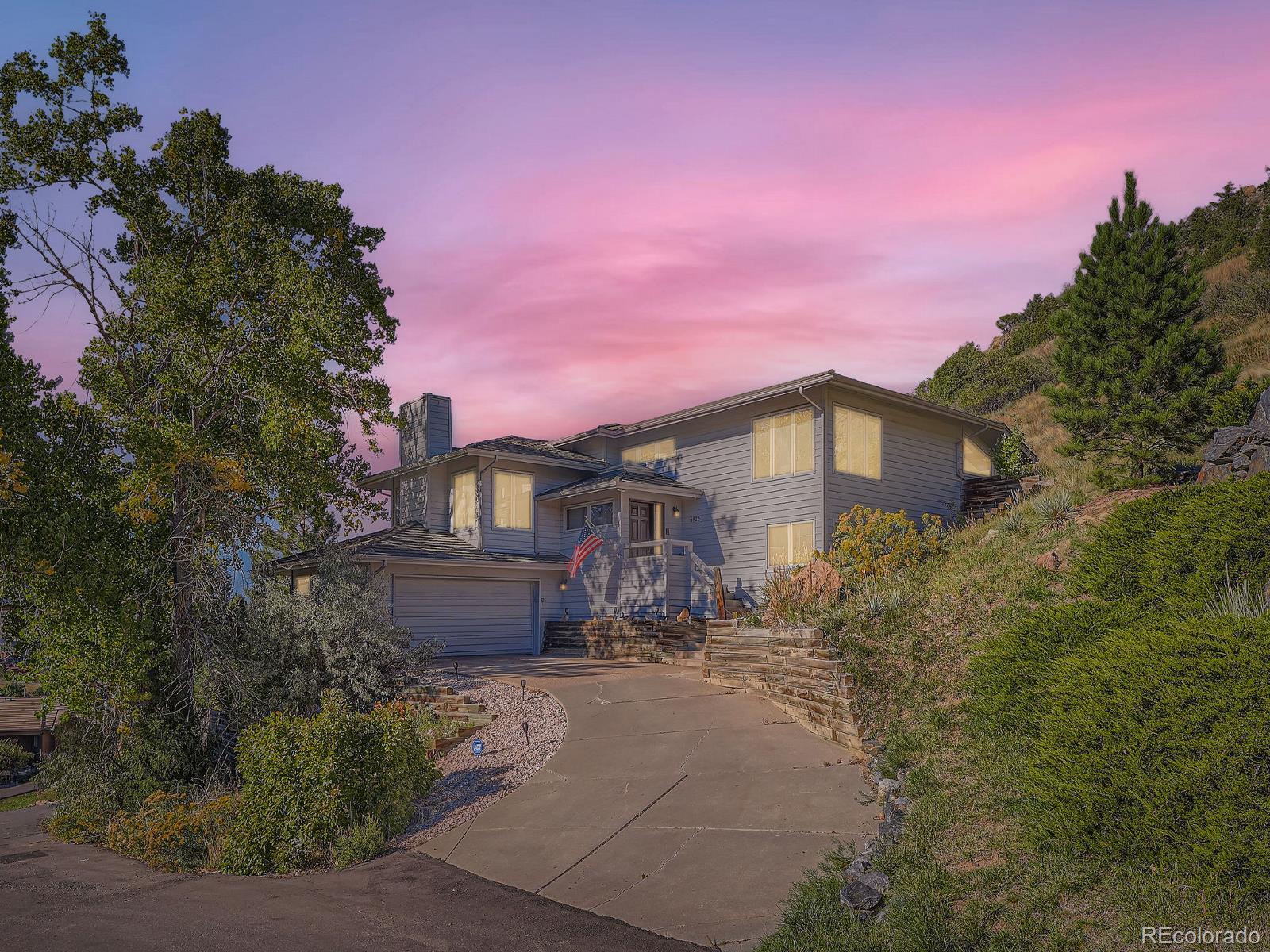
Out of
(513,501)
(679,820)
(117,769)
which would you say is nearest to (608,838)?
(679,820)

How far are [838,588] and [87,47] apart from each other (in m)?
16.3

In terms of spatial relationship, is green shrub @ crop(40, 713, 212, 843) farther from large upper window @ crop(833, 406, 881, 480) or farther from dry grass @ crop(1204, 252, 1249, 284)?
dry grass @ crop(1204, 252, 1249, 284)

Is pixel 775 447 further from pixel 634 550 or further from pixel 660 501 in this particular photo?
pixel 634 550

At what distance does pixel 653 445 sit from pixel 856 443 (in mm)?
6957

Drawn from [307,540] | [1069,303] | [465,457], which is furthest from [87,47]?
[1069,303]

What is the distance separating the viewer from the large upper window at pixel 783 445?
71.2 feet

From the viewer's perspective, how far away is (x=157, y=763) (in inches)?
520

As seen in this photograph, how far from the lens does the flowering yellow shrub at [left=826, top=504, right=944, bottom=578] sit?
18688mm

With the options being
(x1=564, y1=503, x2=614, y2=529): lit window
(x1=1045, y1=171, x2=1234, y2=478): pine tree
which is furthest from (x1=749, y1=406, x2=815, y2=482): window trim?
(x1=1045, y1=171, x2=1234, y2=478): pine tree

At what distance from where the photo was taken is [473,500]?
86.5 ft

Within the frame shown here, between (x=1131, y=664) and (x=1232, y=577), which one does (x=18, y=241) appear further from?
(x=1232, y=577)

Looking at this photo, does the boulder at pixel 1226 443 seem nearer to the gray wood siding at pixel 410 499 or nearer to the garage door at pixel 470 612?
the garage door at pixel 470 612

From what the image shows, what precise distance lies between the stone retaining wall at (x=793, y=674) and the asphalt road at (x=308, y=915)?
14.2 ft

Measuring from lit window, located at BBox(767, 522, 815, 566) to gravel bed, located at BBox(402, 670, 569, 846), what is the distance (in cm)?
847
